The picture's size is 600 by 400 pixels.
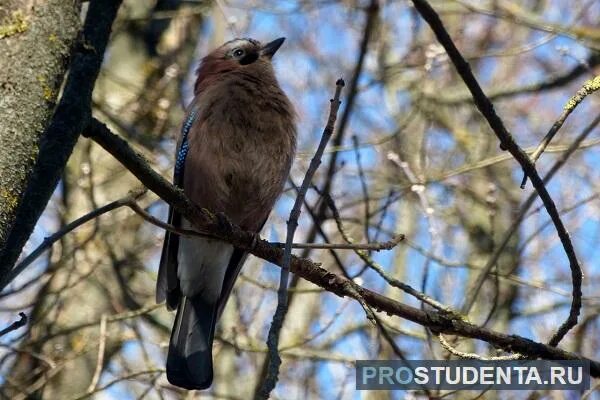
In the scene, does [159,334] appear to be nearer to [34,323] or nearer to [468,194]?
[34,323]

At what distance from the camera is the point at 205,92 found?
5.47 meters

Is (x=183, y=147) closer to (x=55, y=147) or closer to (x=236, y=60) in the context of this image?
(x=236, y=60)

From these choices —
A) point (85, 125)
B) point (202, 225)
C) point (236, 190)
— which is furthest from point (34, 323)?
point (85, 125)

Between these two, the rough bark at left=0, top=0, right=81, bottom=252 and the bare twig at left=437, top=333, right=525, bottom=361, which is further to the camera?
the bare twig at left=437, top=333, right=525, bottom=361

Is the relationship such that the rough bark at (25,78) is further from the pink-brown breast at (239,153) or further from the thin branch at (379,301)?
the pink-brown breast at (239,153)

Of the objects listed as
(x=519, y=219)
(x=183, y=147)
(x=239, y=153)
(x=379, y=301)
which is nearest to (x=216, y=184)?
(x=239, y=153)

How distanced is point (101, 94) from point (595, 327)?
15.7ft

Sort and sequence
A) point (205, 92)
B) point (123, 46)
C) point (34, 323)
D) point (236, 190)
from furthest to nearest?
1. point (123, 46)
2. point (34, 323)
3. point (205, 92)
4. point (236, 190)

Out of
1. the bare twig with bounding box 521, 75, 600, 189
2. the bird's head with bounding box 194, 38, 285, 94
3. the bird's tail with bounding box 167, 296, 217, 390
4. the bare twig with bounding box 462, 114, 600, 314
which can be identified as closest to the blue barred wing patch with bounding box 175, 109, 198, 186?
the bird's head with bounding box 194, 38, 285, 94

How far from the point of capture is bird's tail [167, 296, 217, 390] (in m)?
4.79

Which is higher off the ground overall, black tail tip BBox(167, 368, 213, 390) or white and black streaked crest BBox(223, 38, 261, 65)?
white and black streaked crest BBox(223, 38, 261, 65)

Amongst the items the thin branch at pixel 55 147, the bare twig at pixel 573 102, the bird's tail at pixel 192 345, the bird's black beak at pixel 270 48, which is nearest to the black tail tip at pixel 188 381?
the bird's tail at pixel 192 345

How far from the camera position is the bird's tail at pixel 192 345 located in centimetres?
479

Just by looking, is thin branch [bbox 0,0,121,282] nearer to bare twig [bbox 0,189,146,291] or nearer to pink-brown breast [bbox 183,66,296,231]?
bare twig [bbox 0,189,146,291]
